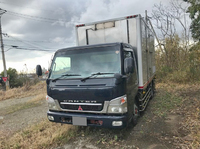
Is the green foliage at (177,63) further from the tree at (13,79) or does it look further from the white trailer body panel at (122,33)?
the tree at (13,79)

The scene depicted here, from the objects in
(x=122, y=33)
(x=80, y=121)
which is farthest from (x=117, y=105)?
(x=122, y=33)

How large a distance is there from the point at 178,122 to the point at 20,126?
4.84 meters

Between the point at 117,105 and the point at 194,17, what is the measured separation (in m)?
12.3

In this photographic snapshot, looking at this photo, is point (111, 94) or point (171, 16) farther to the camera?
point (171, 16)

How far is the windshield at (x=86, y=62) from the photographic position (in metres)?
3.55

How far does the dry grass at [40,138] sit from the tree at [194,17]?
1150cm

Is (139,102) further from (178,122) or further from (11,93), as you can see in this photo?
(11,93)

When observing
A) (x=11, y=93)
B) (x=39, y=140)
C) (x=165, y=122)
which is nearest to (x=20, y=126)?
(x=39, y=140)

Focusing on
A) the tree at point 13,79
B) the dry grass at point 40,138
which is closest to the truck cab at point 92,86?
the dry grass at point 40,138

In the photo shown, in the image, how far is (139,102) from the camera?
461cm

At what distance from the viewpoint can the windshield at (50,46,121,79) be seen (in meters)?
3.55

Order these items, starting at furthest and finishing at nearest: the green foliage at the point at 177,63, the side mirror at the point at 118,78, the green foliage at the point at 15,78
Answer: the green foliage at the point at 15,78
the green foliage at the point at 177,63
the side mirror at the point at 118,78

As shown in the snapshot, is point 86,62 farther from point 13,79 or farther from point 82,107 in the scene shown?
point 13,79

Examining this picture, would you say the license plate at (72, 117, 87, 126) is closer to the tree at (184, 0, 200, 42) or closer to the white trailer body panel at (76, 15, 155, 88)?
the white trailer body panel at (76, 15, 155, 88)
